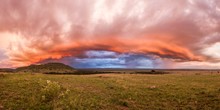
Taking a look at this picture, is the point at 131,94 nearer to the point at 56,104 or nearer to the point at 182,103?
the point at 182,103

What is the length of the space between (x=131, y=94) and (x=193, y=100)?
24.2 feet

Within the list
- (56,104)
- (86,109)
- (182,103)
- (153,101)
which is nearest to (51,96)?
(56,104)

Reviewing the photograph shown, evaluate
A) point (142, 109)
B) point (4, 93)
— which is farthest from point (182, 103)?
point (4, 93)

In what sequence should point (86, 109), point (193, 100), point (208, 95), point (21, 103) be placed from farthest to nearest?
1. point (208, 95)
2. point (193, 100)
3. point (21, 103)
4. point (86, 109)

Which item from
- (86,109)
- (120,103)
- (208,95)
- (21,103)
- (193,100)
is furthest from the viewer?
(208,95)

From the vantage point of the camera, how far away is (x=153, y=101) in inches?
930

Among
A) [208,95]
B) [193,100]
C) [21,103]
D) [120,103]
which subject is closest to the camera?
[21,103]

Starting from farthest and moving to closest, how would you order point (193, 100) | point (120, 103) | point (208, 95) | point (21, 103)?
point (208, 95)
point (193, 100)
point (120, 103)
point (21, 103)

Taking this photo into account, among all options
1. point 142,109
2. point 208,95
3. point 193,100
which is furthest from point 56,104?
point 208,95

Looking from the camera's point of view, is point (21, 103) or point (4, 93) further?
point (4, 93)

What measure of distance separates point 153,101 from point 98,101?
608cm

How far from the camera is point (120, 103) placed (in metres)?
22.5

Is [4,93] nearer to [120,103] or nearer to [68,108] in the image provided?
[68,108]

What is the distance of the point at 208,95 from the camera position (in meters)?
26.6
